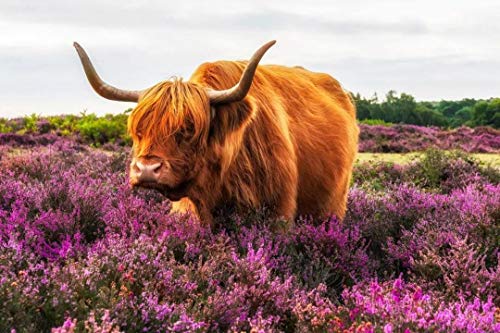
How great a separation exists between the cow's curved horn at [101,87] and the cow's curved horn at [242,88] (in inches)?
29.5

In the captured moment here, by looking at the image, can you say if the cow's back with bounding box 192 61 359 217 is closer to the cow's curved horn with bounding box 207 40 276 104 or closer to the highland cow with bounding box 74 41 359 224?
the highland cow with bounding box 74 41 359 224

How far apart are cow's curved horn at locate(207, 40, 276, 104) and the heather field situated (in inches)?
34.9

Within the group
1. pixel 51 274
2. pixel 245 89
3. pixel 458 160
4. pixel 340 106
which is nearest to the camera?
pixel 51 274

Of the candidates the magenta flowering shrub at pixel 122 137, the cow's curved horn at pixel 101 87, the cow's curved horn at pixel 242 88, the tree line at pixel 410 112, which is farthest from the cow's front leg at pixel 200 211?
the tree line at pixel 410 112

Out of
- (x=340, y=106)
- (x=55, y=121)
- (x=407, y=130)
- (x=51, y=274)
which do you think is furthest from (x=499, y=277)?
(x=407, y=130)

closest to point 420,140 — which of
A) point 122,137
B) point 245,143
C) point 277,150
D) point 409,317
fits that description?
point 122,137

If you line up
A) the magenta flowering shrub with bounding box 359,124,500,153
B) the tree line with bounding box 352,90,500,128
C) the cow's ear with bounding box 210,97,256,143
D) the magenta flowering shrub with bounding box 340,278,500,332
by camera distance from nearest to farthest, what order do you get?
the magenta flowering shrub with bounding box 340,278,500,332, the cow's ear with bounding box 210,97,256,143, the magenta flowering shrub with bounding box 359,124,500,153, the tree line with bounding box 352,90,500,128

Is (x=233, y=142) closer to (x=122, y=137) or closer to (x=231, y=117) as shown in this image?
(x=231, y=117)

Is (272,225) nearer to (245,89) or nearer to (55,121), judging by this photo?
(245,89)

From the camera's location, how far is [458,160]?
11.9m

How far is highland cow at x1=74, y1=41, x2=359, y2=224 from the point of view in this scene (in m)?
4.57

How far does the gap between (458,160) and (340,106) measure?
542cm

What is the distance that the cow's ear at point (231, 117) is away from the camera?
4.90 m

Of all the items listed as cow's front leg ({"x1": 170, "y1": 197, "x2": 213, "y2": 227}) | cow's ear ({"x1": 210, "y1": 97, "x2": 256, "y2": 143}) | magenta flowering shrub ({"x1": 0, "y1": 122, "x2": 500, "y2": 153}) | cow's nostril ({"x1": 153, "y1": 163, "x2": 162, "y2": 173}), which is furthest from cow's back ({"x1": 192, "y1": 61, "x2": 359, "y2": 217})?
magenta flowering shrub ({"x1": 0, "y1": 122, "x2": 500, "y2": 153})
